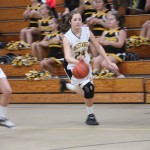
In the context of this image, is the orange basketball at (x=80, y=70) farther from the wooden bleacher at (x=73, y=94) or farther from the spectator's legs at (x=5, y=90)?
the wooden bleacher at (x=73, y=94)

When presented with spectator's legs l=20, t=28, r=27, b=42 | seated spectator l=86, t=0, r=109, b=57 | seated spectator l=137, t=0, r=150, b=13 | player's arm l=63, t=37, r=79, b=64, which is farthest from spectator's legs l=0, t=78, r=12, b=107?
seated spectator l=137, t=0, r=150, b=13

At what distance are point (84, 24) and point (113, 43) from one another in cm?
140

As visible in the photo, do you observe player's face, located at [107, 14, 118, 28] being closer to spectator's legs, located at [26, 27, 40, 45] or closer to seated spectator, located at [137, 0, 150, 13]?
seated spectator, located at [137, 0, 150, 13]

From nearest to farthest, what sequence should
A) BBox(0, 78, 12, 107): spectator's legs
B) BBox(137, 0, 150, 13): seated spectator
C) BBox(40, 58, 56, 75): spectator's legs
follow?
BBox(0, 78, 12, 107): spectator's legs, BBox(40, 58, 56, 75): spectator's legs, BBox(137, 0, 150, 13): seated spectator

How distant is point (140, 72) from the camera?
384 inches

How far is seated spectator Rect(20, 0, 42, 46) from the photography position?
11.4 meters

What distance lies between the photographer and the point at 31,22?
11875 millimetres

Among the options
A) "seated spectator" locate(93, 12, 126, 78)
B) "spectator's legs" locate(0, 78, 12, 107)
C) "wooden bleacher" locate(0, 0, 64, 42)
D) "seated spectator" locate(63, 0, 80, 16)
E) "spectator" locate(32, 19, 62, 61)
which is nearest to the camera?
"spectator's legs" locate(0, 78, 12, 107)

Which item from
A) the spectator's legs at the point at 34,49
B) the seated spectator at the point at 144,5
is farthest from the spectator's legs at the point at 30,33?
the seated spectator at the point at 144,5

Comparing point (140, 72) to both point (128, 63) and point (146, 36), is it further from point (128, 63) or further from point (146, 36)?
point (146, 36)

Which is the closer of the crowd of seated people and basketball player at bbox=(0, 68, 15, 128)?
basketball player at bbox=(0, 68, 15, 128)

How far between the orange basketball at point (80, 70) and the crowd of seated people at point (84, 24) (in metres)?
2.60

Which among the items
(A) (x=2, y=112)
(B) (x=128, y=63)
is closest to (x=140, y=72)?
(B) (x=128, y=63)

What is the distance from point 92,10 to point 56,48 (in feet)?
4.37
